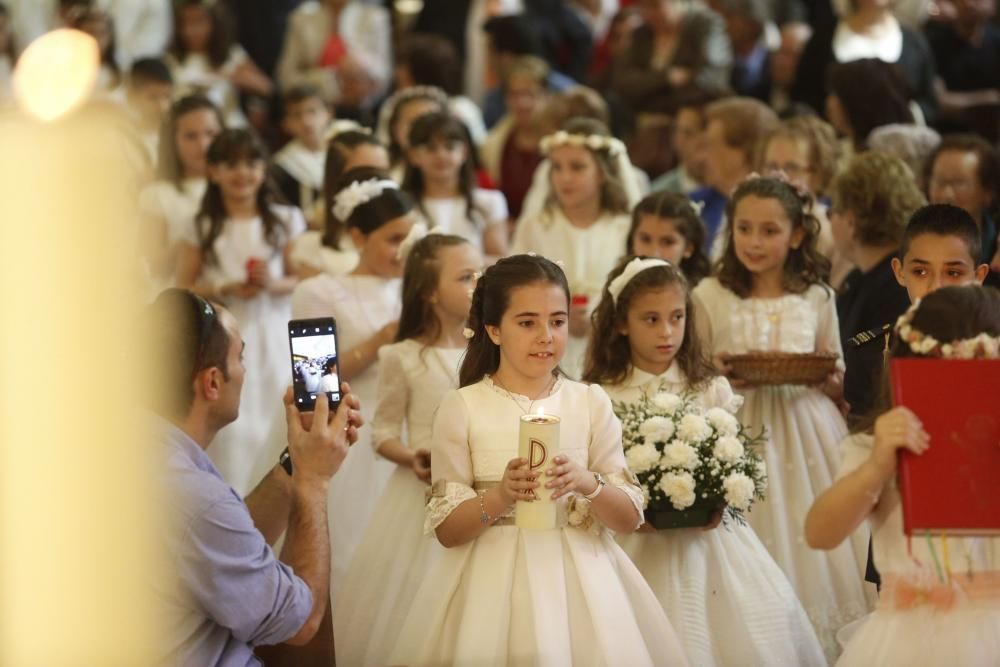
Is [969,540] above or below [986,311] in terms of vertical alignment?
below

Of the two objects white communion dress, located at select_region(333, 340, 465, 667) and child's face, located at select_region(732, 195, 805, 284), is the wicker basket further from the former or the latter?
white communion dress, located at select_region(333, 340, 465, 667)

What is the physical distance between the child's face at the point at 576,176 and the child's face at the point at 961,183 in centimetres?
168

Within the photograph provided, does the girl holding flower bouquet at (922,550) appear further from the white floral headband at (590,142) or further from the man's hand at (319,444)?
the white floral headband at (590,142)

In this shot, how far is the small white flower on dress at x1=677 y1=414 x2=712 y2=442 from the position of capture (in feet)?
14.4

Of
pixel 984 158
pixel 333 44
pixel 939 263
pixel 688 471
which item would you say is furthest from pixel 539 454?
pixel 333 44

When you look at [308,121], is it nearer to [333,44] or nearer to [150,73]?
[150,73]

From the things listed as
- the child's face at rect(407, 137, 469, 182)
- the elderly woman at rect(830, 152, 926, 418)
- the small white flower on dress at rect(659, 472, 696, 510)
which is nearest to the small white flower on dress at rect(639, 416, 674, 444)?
the small white flower on dress at rect(659, 472, 696, 510)

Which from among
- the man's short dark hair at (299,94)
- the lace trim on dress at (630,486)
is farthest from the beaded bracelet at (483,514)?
the man's short dark hair at (299,94)

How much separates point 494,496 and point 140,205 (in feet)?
15.5

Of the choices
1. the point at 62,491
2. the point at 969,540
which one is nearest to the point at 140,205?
the point at 969,540

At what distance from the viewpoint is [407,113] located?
8.43 meters

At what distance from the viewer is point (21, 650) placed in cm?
179

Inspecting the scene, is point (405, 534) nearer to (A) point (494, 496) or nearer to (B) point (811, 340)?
(A) point (494, 496)

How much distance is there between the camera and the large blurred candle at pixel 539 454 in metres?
3.52
